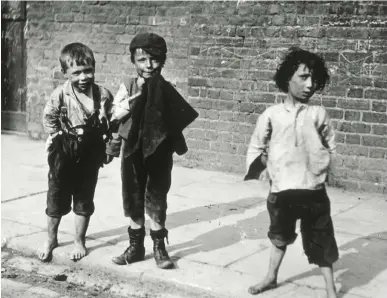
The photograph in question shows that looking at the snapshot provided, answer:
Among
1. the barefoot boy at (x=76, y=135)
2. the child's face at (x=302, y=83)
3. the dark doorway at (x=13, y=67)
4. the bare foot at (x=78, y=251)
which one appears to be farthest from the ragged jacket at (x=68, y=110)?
the dark doorway at (x=13, y=67)

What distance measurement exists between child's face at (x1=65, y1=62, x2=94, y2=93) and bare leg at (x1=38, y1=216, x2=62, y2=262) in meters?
1.05

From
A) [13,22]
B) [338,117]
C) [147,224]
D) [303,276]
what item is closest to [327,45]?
[338,117]

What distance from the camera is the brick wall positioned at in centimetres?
712

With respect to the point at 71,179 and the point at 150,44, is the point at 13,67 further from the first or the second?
the point at 150,44

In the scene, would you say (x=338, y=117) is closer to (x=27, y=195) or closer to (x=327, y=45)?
(x=327, y=45)

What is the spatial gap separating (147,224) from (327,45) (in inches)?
115

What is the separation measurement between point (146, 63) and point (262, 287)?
1.67 m

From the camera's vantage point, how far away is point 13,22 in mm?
10492

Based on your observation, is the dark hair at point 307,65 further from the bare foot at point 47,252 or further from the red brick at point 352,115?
the red brick at point 352,115

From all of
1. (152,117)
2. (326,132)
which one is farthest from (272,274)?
(152,117)

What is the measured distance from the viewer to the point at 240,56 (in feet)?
25.9

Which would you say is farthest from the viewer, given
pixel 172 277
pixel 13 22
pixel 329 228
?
pixel 13 22

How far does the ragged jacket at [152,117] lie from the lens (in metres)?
4.52

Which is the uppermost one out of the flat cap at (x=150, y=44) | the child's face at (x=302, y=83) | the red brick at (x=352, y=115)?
the flat cap at (x=150, y=44)
